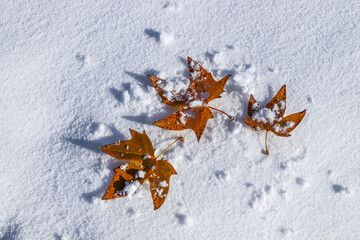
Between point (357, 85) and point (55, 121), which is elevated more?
point (357, 85)

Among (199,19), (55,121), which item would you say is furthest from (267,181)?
(55,121)

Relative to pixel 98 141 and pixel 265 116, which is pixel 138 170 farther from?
pixel 265 116

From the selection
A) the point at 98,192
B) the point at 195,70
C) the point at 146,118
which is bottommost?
the point at 98,192

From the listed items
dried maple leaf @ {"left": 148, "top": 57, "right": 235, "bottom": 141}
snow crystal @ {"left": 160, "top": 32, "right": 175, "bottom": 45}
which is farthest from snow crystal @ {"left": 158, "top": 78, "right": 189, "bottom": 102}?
snow crystal @ {"left": 160, "top": 32, "right": 175, "bottom": 45}

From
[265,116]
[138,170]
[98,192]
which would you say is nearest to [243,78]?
[265,116]

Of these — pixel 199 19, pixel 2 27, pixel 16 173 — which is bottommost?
pixel 16 173

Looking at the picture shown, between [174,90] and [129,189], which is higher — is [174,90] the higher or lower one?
the higher one

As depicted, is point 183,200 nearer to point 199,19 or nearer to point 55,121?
point 55,121
